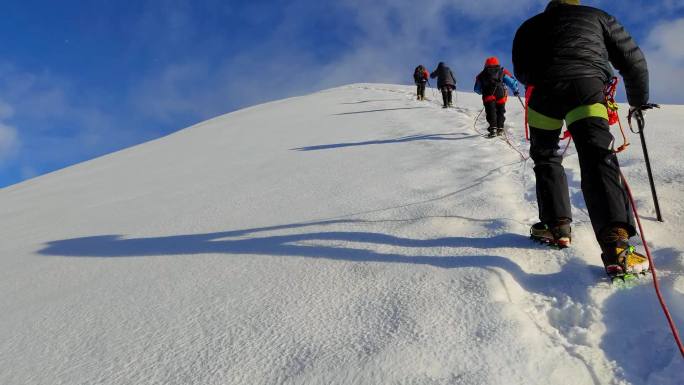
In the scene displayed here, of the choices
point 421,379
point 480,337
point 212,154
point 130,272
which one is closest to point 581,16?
point 480,337

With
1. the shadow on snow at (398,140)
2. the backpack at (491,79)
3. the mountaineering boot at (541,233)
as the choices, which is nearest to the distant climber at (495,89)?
the backpack at (491,79)

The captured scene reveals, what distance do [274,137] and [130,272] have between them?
7068 mm

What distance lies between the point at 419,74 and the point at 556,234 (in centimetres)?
1462

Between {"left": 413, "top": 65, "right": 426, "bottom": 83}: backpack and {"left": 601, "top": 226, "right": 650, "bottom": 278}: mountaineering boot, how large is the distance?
48.3ft

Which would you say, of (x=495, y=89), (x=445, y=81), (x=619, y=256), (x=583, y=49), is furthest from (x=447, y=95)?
(x=619, y=256)

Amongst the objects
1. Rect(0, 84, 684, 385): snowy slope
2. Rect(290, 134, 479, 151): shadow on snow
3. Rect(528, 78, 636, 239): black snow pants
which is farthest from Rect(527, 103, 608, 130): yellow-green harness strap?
Rect(290, 134, 479, 151): shadow on snow

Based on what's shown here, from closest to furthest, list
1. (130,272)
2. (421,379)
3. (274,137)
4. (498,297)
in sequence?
1. (421,379)
2. (498,297)
3. (130,272)
4. (274,137)

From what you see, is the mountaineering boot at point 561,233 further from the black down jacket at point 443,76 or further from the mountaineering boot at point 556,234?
the black down jacket at point 443,76

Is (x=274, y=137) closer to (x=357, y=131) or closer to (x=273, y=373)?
(x=357, y=131)

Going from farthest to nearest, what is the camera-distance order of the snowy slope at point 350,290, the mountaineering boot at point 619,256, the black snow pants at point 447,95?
the black snow pants at point 447,95 < the mountaineering boot at point 619,256 < the snowy slope at point 350,290

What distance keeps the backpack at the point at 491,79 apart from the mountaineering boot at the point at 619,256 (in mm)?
5335

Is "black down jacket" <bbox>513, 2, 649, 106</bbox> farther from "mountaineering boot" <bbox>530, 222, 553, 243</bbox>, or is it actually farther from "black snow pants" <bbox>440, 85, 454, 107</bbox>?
"black snow pants" <bbox>440, 85, 454, 107</bbox>

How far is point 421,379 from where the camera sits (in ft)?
4.54

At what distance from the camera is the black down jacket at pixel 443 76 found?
12958 mm
